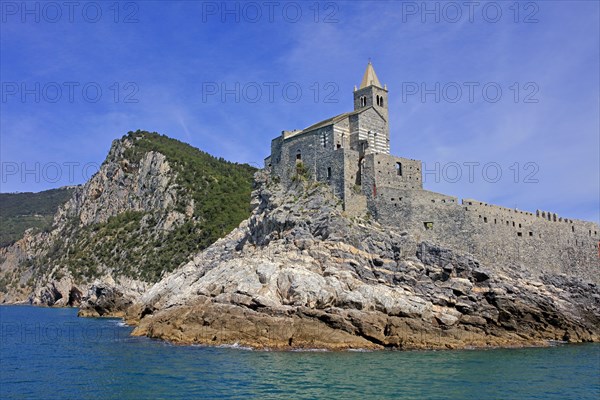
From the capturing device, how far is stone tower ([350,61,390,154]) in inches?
1665

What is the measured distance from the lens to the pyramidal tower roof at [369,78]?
1763 inches

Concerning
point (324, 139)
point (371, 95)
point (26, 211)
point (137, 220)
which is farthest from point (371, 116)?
point (26, 211)

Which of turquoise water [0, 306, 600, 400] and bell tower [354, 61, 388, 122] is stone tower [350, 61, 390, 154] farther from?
turquoise water [0, 306, 600, 400]

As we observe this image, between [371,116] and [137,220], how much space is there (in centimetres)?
6031

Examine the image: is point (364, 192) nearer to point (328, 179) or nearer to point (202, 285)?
point (328, 179)

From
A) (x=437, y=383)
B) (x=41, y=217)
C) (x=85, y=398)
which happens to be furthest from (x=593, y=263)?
(x=41, y=217)

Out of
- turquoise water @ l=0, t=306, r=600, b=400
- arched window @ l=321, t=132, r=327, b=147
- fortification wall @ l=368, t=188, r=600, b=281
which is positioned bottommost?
turquoise water @ l=0, t=306, r=600, b=400

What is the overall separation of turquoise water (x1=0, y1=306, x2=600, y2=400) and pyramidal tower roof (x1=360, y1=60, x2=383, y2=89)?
2239 centimetres

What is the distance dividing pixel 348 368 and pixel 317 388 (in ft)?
12.4

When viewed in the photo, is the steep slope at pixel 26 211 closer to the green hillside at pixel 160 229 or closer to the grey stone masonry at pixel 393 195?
the green hillside at pixel 160 229

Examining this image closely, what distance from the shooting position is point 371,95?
145 ft

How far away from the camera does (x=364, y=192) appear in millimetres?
40188

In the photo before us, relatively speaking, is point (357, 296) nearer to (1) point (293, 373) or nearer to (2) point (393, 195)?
(1) point (293, 373)

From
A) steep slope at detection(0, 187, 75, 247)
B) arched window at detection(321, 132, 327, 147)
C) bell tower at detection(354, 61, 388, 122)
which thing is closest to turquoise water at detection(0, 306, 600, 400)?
arched window at detection(321, 132, 327, 147)
